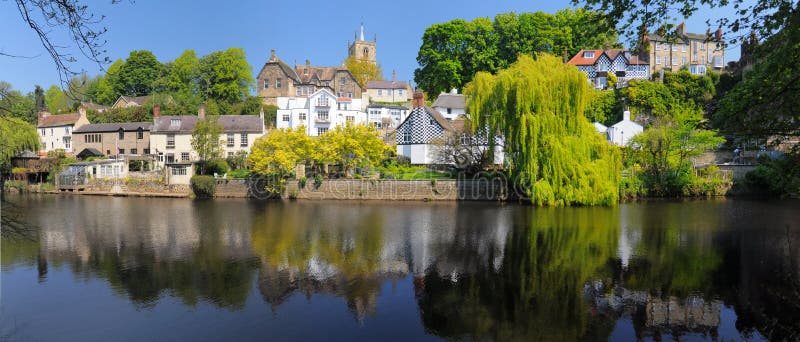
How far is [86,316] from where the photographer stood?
12648mm

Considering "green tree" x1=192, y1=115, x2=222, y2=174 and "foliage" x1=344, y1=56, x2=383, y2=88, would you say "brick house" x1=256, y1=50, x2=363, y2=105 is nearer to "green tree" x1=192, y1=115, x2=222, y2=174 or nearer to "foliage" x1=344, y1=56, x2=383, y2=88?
"foliage" x1=344, y1=56, x2=383, y2=88

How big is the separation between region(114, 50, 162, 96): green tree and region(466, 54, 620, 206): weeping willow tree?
182ft

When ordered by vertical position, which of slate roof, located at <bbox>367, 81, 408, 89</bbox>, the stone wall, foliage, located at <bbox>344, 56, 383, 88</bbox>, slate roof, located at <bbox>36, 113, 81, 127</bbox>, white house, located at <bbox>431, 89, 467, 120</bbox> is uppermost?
foliage, located at <bbox>344, 56, 383, 88</bbox>

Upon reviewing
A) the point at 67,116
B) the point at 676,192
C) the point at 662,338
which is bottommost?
the point at 662,338

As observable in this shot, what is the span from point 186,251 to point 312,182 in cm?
1879

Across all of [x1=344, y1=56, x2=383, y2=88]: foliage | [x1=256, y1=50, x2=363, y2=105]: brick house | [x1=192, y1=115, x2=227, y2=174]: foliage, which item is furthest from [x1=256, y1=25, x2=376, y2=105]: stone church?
[x1=192, y1=115, x2=227, y2=174]: foliage

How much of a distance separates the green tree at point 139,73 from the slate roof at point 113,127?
17.5 metres

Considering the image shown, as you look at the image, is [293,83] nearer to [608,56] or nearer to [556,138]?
[608,56]

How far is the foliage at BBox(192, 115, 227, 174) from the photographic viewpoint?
42.6 meters

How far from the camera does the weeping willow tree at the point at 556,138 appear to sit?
30.4 metres

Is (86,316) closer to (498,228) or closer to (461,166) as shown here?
(498,228)

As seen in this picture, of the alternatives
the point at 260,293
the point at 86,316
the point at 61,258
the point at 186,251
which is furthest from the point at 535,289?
the point at 61,258

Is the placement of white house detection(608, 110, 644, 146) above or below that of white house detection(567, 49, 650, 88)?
below

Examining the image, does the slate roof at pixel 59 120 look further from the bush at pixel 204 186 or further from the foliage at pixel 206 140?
the bush at pixel 204 186
